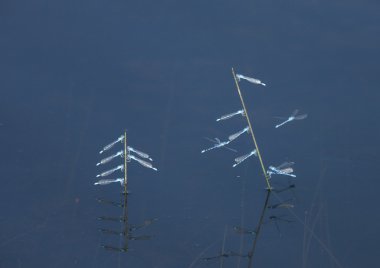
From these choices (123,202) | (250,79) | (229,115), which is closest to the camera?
(123,202)

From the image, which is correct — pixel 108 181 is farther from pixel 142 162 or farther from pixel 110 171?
pixel 142 162

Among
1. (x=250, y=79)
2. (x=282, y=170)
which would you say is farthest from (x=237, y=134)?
(x=250, y=79)

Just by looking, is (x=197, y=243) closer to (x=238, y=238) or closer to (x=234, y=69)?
(x=238, y=238)

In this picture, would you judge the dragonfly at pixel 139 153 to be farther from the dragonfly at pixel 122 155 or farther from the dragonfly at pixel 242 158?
the dragonfly at pixel 242 158

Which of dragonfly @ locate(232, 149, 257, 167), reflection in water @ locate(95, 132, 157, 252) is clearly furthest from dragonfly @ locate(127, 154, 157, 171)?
dragonfly @ locate(232, 149, 257, 167)

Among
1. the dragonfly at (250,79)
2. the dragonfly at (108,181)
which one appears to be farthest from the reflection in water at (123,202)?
the dragonfly at (250,79)

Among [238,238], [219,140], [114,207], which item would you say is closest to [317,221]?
[238,238]

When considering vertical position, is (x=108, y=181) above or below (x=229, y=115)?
below

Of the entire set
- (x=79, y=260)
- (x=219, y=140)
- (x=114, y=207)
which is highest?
(x=219, y=140)

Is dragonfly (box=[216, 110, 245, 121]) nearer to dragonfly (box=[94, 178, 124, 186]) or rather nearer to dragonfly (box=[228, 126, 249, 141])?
dragonfly (box=[228, 126, 249, 141])

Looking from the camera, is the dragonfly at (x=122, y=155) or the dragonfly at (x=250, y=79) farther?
the dragonfly at (x=250, y=79)

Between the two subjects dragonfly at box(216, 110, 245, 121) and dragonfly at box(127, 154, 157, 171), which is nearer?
dragonfly at box(127, 154, 157, 171)
